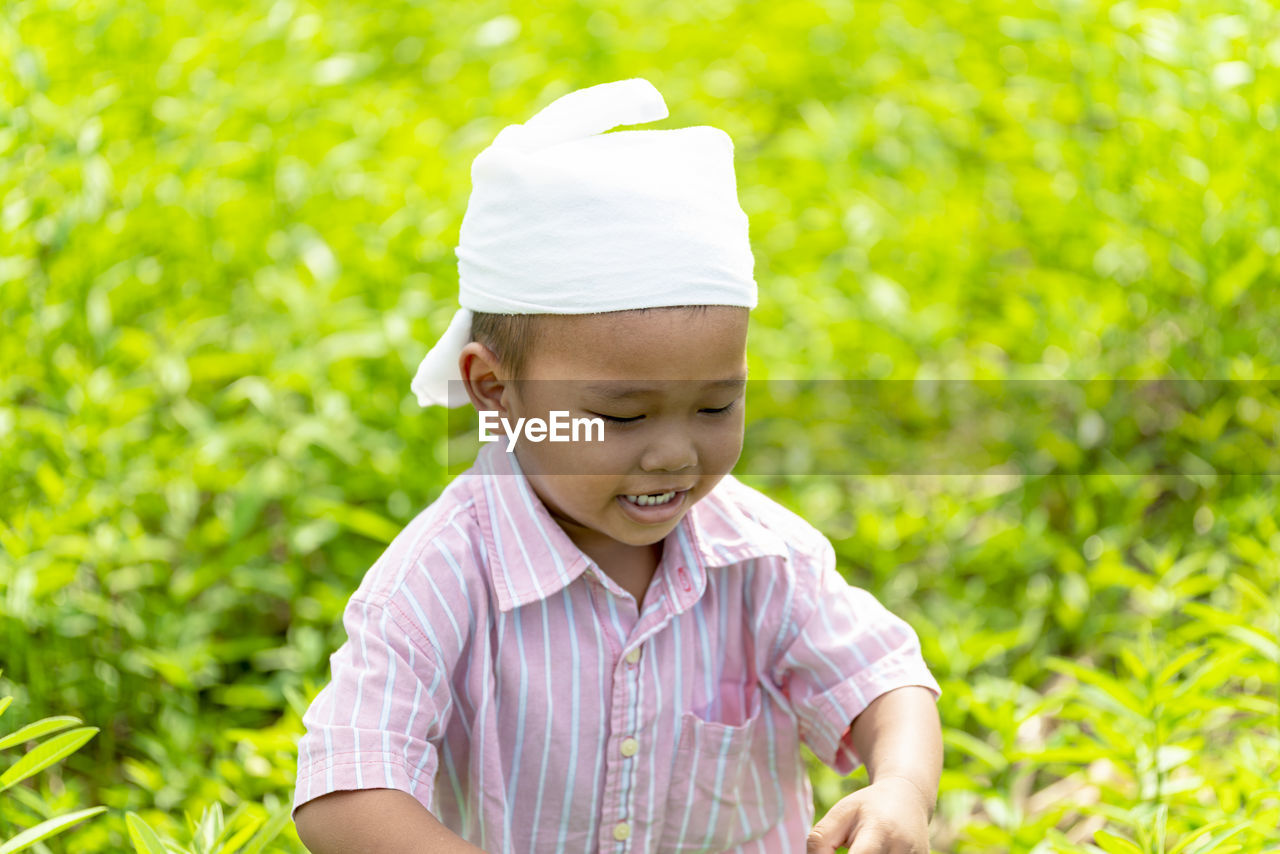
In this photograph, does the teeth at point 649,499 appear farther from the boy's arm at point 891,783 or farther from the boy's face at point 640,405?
the boy's arm at point 891,783

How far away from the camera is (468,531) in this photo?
1.53 metres

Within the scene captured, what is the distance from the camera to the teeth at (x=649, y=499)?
1467 millimetres

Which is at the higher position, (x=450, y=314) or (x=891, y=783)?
(x=891, y=783)

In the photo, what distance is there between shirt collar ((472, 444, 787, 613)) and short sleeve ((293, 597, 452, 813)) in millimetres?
121

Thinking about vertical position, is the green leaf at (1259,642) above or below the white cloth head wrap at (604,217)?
below

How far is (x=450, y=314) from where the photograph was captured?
296cm

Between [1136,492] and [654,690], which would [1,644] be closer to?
[654,690]

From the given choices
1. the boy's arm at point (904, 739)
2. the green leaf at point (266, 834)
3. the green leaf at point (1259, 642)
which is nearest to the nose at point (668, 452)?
the boy's arm at point (904, 739)

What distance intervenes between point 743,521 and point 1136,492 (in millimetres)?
1565

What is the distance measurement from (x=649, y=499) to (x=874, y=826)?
1.36 ft

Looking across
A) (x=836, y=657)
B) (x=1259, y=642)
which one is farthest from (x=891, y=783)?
(x=1259, y=642)

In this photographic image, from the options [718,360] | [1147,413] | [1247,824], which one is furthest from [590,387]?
[1147,413]

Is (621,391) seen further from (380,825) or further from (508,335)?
(380,825)

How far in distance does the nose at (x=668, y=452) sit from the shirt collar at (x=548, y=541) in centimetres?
17
